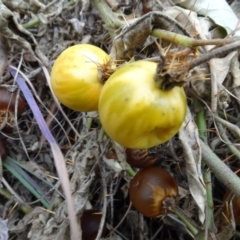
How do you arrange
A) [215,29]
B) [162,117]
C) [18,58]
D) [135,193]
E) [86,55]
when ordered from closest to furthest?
[162,117], [86,55], [135,193], [215,29], [18,58]

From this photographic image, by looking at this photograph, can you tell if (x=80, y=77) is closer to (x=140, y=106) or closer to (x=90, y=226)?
(x=140, y=106)

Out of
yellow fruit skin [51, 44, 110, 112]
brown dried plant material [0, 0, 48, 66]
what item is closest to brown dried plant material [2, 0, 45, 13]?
brown dried plant material [0, 0, 48, 66]

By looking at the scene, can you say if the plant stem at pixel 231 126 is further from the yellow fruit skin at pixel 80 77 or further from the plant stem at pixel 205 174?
the yellow fruit skin at pixel 80 77

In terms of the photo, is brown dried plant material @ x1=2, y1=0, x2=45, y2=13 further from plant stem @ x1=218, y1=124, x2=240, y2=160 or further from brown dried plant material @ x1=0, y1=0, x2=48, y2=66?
plant stem @ x1=218, y1=124, x2=240, y2=160

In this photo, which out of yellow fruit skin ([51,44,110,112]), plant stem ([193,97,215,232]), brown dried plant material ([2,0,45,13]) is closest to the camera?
yellow fruit skin ([51,44,110,112])

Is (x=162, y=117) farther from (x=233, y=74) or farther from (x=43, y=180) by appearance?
(x=43, y=180)

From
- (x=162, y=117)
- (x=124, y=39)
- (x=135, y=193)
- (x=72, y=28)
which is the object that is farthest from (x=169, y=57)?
(x=72, y=28)
